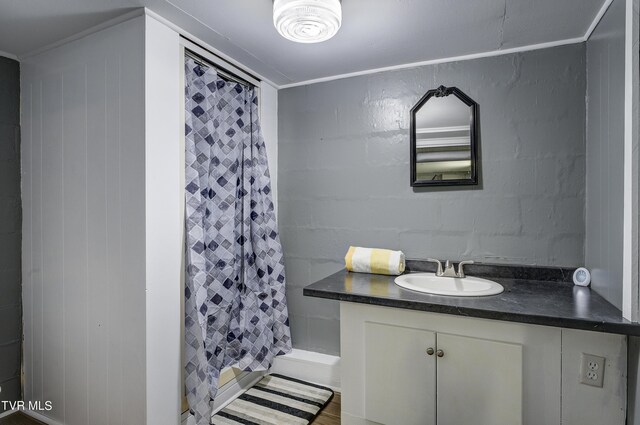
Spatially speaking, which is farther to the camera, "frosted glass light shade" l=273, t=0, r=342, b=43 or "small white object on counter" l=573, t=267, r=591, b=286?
"small white object on counter" l=573, t=267, r=591, b=286

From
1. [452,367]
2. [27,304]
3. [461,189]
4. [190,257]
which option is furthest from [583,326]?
[27,304]

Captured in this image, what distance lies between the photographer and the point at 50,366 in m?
2.00

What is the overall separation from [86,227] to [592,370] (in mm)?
2479

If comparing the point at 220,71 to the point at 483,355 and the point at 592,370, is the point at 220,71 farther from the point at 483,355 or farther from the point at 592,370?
the point at 592,370

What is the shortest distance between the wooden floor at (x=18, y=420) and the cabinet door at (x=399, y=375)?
1957mm

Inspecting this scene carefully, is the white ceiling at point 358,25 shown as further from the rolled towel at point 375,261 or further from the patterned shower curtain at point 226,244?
the rolled towel at point 375,261

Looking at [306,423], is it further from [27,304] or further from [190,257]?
[27,304]

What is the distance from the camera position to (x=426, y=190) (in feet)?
7.33

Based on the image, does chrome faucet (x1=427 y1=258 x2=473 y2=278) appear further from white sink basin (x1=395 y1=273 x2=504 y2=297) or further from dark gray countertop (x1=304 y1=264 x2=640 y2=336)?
dark gray countertop (x1=304 y1=264 x2=640 y2=336)

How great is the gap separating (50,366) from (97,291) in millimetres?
650

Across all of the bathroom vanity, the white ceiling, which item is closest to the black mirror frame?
the white ceiling

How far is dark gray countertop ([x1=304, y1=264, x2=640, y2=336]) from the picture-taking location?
132 centimetres

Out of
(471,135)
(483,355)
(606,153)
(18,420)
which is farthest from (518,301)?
(18,420)

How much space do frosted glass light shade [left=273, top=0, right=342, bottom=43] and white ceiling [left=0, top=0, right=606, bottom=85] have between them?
5.7 inches
